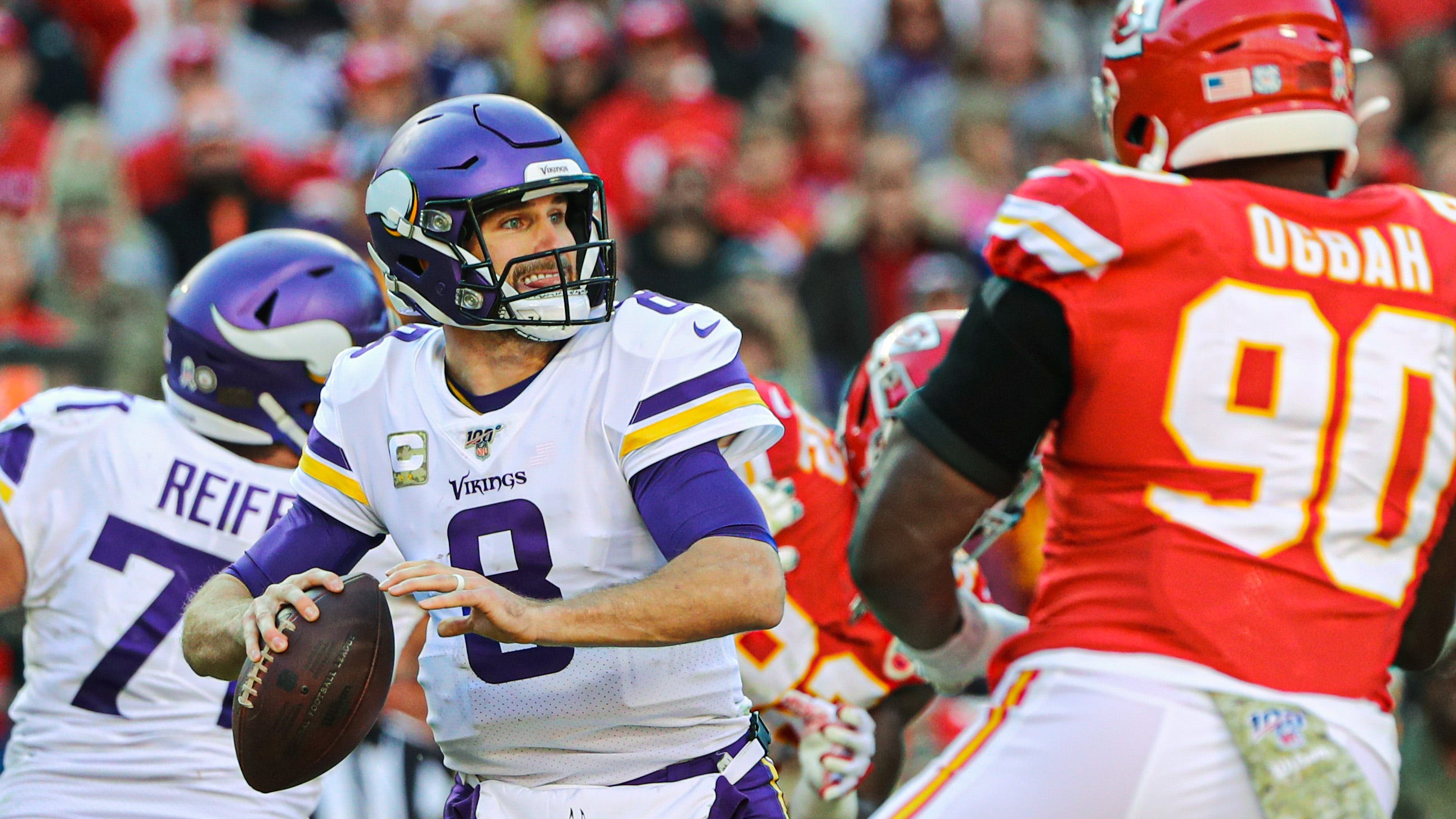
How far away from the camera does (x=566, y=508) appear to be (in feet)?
9.50

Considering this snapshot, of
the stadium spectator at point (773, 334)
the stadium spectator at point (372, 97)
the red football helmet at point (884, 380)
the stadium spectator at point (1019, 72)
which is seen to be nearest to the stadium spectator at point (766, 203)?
the stadium spectator at point (773, 334)

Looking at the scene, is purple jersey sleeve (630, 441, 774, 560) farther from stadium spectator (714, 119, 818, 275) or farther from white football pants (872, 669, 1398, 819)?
stadium spectator (714, 119, 818, 275)

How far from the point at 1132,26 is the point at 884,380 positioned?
135 centimetres

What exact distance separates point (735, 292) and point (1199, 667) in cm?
516

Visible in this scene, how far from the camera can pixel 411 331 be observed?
11.0ft

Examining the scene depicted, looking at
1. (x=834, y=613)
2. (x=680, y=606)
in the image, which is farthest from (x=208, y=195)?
(x=680, y=606)

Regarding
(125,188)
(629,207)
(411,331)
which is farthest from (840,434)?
(125,188)

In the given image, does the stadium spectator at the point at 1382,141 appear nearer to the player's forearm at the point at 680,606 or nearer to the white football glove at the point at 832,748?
the white football glove at the point at 832,748

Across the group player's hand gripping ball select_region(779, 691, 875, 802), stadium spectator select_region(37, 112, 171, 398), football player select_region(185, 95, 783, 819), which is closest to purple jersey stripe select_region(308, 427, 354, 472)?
football player select_region(185, 95, 783, 819)

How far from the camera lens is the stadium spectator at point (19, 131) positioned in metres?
8.36

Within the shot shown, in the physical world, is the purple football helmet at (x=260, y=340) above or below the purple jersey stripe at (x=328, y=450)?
below

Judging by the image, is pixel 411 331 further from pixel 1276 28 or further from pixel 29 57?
pixel 29 57

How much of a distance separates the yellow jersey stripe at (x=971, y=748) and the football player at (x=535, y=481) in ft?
1.24

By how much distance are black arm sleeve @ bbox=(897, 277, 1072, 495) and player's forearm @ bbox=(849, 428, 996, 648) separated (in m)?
0.04
